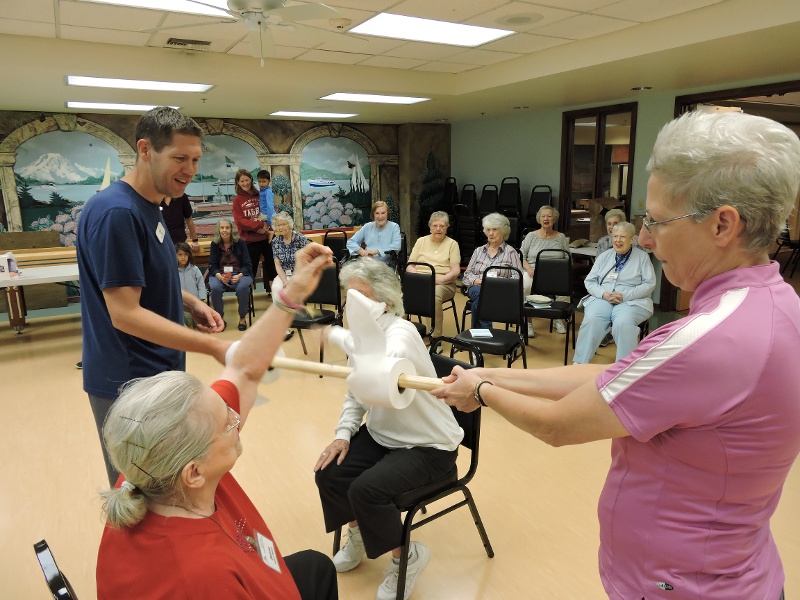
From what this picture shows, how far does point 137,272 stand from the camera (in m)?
1.48

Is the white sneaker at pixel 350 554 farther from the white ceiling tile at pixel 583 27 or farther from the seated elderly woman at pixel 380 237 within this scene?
the seated elderly woman at pixel 380 237

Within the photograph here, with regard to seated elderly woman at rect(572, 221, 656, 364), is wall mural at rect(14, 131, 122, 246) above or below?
above

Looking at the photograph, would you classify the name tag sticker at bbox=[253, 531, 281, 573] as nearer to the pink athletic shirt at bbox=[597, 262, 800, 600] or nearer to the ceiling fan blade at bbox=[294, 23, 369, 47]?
the pink athletic shirt at bbox=[597, 262, 800, 600]

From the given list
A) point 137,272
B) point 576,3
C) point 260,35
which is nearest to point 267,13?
point 260,35

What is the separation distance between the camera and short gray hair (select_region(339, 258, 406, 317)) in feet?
7.42

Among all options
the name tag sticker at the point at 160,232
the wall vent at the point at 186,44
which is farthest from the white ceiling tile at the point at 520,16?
the name tag sticker at the point at 160,232

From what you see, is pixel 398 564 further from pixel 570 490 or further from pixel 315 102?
pixel 315 102

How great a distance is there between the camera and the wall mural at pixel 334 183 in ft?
30.1

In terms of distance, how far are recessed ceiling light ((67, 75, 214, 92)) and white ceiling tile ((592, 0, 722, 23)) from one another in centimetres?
365

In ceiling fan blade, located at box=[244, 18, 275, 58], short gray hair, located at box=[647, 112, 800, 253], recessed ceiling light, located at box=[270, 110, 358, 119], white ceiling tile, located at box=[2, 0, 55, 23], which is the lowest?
short gray hair, located at box=[647, 112, 800, 253]

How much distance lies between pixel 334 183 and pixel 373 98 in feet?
9.19

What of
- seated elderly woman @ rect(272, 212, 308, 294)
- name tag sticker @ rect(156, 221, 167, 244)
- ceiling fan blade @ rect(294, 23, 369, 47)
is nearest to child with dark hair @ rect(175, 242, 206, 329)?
seated elderly woman @ rect(272, 212, 308, 294)

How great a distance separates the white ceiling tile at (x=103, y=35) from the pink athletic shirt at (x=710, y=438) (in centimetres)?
466

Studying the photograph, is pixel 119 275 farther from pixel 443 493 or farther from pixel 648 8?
pixel 648 8
